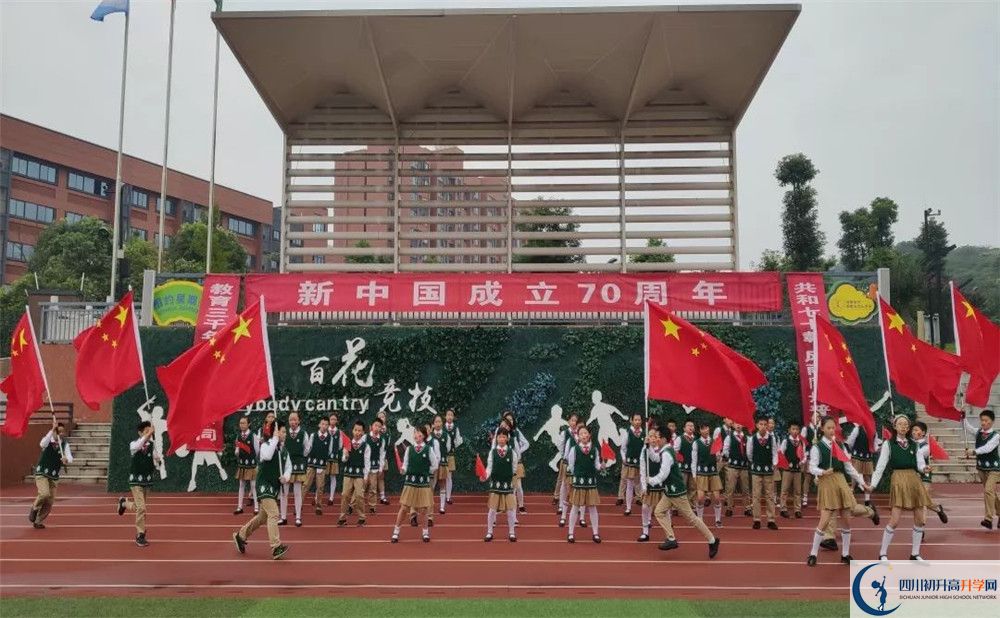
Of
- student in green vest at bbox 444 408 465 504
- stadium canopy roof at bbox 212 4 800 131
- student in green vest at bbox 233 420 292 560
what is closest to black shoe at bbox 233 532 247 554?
student in green vest at bbox 233 420 292 560

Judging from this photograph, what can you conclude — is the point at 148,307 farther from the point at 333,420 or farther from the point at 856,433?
the point at 856,433

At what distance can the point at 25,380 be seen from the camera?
12078 mm

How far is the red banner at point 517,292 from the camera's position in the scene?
51.5ft

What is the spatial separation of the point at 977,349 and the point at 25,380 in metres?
15.4

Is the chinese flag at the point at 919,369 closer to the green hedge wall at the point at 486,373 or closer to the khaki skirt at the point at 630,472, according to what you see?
the green hedge wall at the point at 486,373

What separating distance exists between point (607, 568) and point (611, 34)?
13.7m

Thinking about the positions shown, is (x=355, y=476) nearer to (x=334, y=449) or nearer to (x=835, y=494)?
(x=334, y=449)

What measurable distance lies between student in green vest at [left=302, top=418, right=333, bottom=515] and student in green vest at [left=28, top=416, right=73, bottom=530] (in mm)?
4046

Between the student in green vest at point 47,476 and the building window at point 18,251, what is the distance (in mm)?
50969

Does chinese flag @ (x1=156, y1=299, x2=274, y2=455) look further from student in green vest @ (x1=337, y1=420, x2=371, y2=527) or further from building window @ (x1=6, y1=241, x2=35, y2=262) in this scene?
building window @ (x1=6, y1=241, x2=35, y2=262)

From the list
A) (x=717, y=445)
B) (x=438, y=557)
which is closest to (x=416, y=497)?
(x=438, y=557)

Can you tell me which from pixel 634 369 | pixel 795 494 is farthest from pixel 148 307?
pixel 795 494

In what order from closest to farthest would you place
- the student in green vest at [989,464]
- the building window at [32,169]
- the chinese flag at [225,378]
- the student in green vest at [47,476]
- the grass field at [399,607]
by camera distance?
the grass field at [399,607] < the chinese flag at [225,378] < the student in green vest at [989,464] < the student in green vest at [47,476] < the building window at [32,169]

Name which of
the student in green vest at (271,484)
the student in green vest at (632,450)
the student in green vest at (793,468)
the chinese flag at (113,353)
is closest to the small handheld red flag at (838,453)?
the student in green vest at (793,468)
